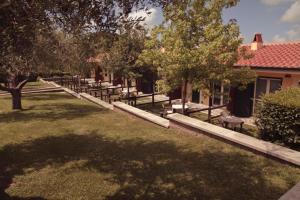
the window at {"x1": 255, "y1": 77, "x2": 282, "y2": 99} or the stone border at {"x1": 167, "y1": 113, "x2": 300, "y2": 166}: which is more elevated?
the window at {"x1": 255, "y1": 77, "x2": 282, "y2": 99}

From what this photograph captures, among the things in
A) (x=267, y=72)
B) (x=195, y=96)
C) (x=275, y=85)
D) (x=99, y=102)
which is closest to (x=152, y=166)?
(x=267, y=72)

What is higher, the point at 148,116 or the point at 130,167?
the point at 148,116

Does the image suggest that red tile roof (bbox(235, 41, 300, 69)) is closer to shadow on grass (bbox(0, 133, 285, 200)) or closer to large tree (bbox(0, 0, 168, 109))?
shadow on grass (bbox(0, 133, 285, 200))

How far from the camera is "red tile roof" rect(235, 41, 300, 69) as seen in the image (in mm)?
13454

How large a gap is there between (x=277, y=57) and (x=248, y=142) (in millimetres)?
8391

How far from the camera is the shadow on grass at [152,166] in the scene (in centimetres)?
610

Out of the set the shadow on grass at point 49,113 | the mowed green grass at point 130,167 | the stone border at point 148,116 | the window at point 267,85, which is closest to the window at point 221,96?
the window at point 267,85

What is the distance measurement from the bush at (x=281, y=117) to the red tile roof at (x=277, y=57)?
4.67 metres

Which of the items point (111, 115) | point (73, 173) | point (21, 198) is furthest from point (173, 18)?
point (21, 198)

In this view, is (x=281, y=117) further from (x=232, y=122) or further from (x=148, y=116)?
(x=148, y=116)

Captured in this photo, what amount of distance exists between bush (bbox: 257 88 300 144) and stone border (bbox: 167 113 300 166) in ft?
2.56

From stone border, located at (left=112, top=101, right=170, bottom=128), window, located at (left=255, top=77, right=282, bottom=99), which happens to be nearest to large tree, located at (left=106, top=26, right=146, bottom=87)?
stone border, located at (left=112, top=101, right=170, bottom=128)

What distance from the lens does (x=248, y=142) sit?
8602 mm

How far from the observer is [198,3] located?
11445 millimetres
